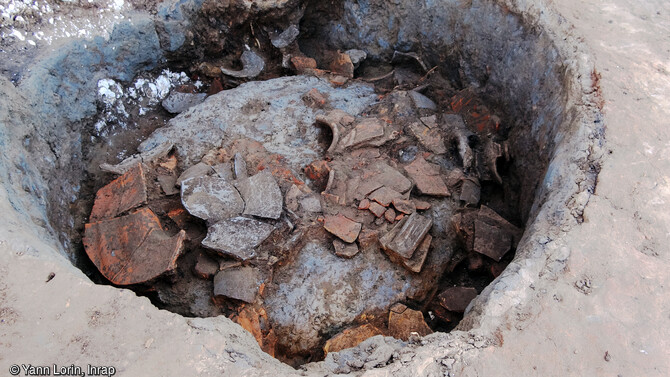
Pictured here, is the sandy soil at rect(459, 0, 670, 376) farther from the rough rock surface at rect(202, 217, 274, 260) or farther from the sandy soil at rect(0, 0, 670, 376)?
the rough rock surface at rect(202, 217, 274, 260)

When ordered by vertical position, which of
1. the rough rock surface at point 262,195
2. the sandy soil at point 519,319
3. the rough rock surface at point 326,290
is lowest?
the rough rock surface at point 326,290

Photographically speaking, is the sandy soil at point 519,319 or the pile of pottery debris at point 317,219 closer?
the sandy soil at point 519,319

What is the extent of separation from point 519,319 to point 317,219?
5.53 feet

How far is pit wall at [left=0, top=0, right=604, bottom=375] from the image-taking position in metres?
1.94

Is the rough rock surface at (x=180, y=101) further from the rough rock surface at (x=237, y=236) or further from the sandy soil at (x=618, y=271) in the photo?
the sandy soil at (x=618, y=271)

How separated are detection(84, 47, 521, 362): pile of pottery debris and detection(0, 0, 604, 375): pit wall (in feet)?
1.25

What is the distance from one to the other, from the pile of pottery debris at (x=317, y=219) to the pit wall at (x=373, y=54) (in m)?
0.38

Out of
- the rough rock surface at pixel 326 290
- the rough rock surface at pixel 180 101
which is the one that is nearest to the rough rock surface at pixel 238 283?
the rough rock surface at pixel 326 290

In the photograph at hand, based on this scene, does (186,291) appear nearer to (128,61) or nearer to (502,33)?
(128,61)

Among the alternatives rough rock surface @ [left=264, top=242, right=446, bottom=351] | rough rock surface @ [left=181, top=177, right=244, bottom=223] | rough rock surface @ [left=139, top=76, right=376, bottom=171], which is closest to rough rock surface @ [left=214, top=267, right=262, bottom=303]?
rough rock surface @ [left=264, top=242, right=446, bottom=351]

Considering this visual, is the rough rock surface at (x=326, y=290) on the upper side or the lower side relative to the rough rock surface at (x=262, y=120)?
lower

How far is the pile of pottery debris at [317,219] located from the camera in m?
3.00

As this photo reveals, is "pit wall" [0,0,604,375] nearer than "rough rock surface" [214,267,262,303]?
Yes

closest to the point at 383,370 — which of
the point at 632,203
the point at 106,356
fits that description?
the point at 106,356
